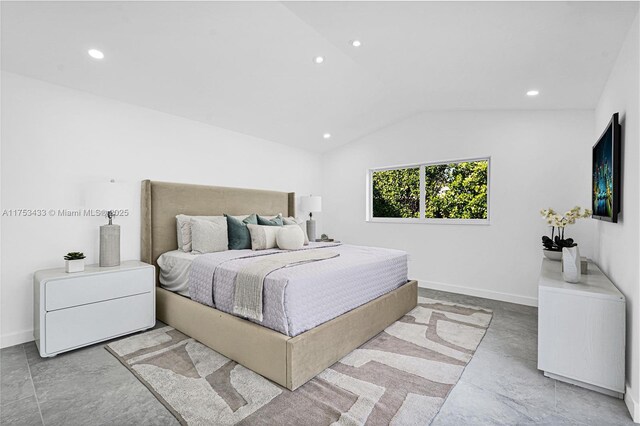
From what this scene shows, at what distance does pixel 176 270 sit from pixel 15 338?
4.29 feet

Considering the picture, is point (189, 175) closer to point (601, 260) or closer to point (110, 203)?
point (110, 203)

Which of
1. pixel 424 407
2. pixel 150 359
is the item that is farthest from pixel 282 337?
pixel 150 359

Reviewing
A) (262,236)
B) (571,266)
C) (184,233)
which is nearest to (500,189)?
(571,266)

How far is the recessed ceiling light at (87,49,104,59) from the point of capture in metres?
2.48

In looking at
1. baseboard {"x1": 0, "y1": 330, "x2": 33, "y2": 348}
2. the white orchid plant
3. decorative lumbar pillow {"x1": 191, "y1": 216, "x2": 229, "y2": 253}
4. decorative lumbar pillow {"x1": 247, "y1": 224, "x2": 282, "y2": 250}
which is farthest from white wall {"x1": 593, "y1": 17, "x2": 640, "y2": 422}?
baseboard {"x1": 0, "y1": 330, "x2": 33, "y2": 348}

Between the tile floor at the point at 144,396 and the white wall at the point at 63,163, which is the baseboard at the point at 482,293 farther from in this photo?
the white wall at the point at 63,163

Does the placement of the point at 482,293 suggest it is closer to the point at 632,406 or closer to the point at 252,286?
the point at 632,406

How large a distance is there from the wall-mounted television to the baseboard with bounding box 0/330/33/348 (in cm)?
459

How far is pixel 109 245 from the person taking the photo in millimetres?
2820

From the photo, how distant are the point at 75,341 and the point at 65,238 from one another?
0.95 meters

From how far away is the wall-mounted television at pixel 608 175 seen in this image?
6.73ft

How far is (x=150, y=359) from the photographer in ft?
7.63

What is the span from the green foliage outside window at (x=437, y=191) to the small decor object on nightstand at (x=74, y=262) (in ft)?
13.1

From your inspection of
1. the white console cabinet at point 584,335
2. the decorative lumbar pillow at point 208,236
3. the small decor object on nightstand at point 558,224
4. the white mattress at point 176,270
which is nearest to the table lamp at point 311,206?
the decorative lumbar pillow at point 208,236
